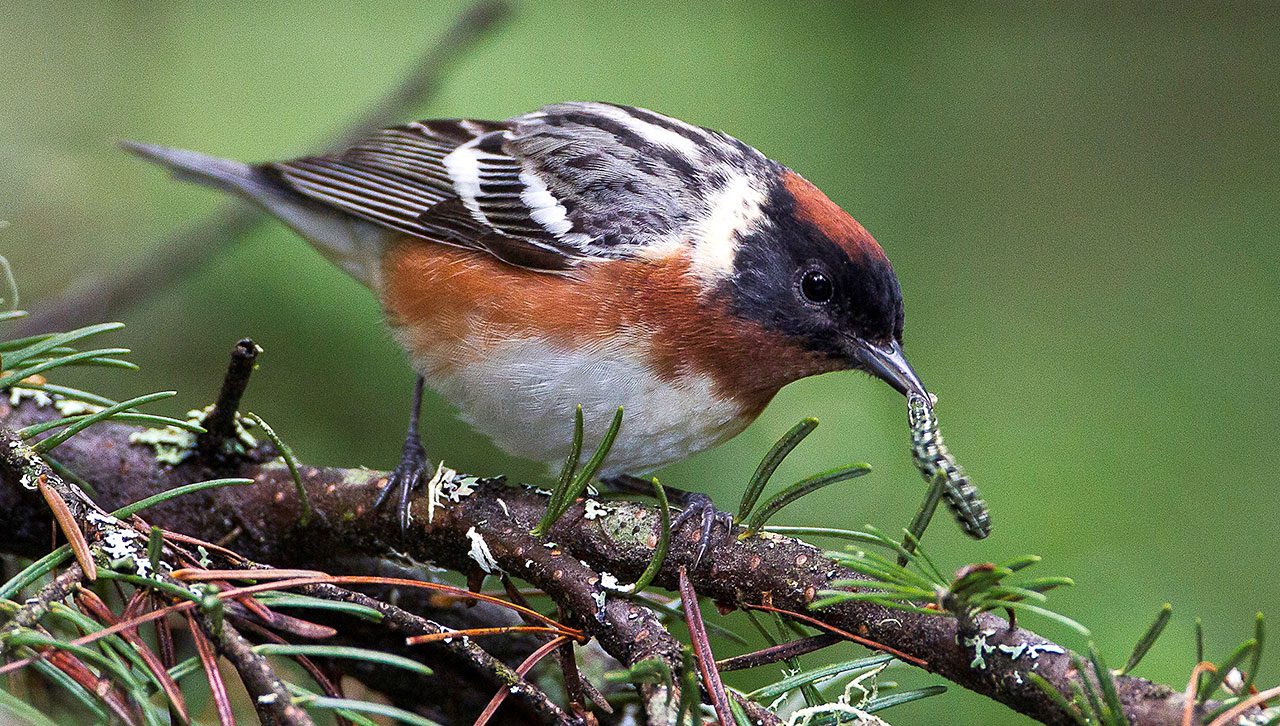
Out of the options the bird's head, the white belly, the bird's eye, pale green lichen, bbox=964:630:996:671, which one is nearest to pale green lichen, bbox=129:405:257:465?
the white belly

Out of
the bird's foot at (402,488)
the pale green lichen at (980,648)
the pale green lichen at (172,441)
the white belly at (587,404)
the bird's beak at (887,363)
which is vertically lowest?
the pale green lichen at (172,441)

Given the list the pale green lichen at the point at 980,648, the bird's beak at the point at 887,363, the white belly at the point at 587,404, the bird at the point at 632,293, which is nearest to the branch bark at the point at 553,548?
the pale green lichen at the point at 980,648

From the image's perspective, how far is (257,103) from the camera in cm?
505

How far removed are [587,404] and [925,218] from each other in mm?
3059

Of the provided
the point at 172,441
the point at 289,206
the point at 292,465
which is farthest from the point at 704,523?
the point at 289,206

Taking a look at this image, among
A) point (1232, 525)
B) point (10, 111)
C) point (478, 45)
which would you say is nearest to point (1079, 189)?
point (1232, 525)

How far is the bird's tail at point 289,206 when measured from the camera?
13.2 feet

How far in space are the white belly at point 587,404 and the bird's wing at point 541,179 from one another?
0.35 metres

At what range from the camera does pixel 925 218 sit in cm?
557

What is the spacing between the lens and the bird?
3.08m

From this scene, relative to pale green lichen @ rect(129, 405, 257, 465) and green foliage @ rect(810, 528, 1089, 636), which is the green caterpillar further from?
pale green lichen @ rect(129, 405, 257, 465)

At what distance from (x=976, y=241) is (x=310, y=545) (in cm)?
427

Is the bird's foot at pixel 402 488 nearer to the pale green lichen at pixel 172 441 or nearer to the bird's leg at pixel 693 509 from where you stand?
the pale green lichen at pixel 172 441

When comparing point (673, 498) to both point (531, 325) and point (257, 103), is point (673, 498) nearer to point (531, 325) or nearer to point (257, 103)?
point (531, 325)
